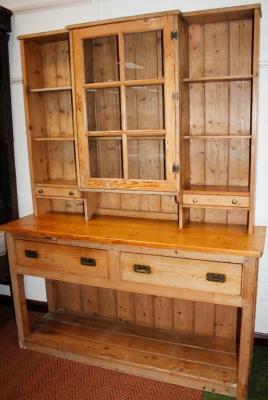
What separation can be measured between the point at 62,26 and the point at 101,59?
59cm

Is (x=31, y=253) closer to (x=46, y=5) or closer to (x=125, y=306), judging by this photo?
(x=125, y=306)

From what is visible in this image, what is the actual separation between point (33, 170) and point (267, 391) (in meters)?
1.94

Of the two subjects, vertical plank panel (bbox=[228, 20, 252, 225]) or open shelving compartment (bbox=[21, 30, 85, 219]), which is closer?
vertical plank panel (bbox=[228, 20, 252, 225])

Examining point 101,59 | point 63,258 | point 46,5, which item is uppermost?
point 46,5

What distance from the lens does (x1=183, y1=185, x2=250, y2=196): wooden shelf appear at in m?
1.97

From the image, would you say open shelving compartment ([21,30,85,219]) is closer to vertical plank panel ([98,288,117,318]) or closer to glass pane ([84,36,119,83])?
glass pane ([84,36,119,83])

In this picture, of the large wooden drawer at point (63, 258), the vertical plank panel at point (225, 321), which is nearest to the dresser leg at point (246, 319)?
the vertical plank panel at point (225, 321)

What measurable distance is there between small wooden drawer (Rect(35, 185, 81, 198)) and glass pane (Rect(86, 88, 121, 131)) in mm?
422

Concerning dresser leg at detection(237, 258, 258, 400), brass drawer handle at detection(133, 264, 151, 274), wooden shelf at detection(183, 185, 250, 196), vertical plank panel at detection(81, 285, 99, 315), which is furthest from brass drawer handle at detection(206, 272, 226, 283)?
vertical plank panel at detection(81, 285, 99, 315)

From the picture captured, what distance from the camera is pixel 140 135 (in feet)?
6.88

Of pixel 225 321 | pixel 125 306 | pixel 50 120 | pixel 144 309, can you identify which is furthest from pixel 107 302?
pixel 50 120

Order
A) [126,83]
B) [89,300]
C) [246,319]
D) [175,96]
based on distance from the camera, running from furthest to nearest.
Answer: [89,300] < [126,83] < [175,96] < [246,319]

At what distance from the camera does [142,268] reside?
197 cm

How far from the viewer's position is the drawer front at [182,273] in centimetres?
180
